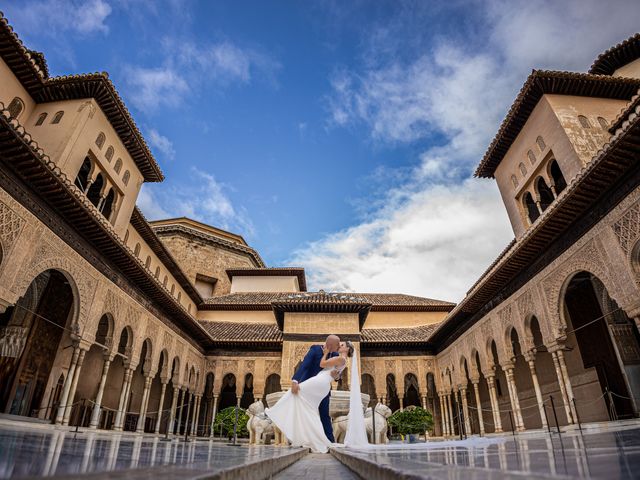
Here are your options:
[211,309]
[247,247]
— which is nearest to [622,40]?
[211,309]

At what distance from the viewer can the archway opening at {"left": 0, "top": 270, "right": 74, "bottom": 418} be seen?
425 inches

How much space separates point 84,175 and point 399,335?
52.6ft

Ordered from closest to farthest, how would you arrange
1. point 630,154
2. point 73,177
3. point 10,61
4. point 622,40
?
point 630,154
point 10,61
point 73,177
point 622,40

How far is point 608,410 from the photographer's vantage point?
11.7 meters

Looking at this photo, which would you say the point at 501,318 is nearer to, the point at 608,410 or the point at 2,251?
the point at 608,410

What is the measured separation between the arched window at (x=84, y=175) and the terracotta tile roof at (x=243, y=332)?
33.5 ft

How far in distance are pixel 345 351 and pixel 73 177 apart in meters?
9.23

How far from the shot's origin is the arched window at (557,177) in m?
12.8

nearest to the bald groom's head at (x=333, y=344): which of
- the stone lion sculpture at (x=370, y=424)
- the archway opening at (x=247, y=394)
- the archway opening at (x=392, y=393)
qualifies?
the stone lion sculpture at (x=370, y=424)

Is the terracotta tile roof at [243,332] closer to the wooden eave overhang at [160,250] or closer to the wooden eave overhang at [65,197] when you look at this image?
the wooden eave overhang at [160,250]

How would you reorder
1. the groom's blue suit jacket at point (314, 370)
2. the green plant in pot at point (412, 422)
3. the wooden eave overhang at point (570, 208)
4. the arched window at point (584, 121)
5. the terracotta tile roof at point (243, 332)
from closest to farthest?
the groom's blue suit jacket at point (314, 370), the wooden eave overhang at point (570, 208), the arched window at point (584, 121), the green plant in pot at point (412, 422), the terracotta tile roof at point (243, 332)

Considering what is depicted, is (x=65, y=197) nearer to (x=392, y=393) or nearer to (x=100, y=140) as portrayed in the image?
(x=100, y=140)

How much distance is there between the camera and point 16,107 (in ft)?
34.9

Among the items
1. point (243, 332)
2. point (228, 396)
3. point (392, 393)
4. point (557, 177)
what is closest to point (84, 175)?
point (243, 332)
